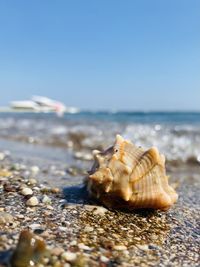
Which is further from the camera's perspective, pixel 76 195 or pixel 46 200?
pixel 76 195

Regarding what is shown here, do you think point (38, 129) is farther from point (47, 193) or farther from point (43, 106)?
point (47, 193)

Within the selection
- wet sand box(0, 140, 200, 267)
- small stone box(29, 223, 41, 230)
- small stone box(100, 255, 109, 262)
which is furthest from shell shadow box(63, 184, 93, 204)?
small stone box(100, 255, 109, 262)

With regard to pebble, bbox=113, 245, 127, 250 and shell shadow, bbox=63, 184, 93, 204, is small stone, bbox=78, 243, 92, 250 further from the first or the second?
shell shadow, bbox=63, 184, 93, 204

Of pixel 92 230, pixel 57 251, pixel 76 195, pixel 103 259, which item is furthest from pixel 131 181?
pixel 57 251

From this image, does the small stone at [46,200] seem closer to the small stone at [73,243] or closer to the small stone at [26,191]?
the small stone at [26,191]

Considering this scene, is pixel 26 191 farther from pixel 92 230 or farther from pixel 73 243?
pixel 73 243

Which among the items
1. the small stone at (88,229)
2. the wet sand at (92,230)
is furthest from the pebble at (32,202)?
the small stone at (88,229)
